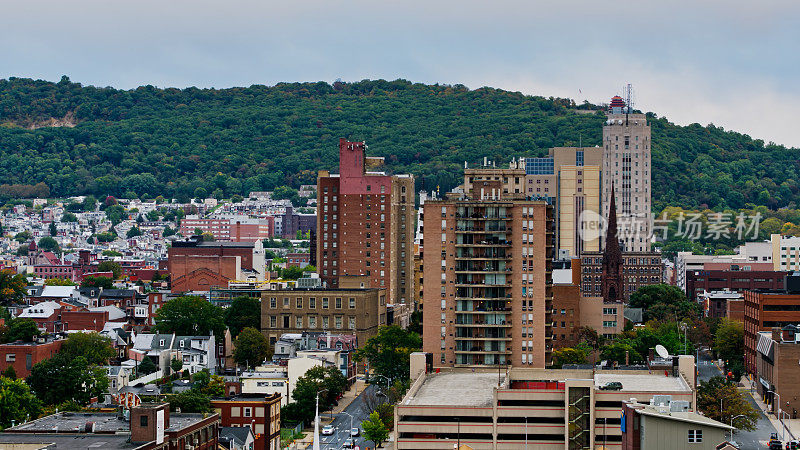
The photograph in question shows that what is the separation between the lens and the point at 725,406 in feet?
438

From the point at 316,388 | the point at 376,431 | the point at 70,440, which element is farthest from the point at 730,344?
the point at 70,440

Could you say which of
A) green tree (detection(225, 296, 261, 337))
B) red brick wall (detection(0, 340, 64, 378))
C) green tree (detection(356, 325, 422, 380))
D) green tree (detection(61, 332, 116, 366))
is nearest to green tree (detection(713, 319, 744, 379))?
green tree (detection(356, 325, 422, 380))

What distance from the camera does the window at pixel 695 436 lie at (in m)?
72.8

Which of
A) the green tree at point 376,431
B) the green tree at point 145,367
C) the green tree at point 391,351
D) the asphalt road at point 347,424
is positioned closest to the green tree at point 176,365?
the green tree at point 145,367

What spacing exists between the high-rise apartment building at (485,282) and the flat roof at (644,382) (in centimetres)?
2476

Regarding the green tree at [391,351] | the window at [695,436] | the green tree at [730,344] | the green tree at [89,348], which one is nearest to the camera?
the window at [695,436]

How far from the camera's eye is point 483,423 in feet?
336

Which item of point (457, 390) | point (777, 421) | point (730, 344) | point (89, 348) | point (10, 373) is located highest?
point (457, 390)

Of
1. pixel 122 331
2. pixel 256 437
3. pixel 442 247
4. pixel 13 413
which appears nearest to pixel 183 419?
pixel 256 437

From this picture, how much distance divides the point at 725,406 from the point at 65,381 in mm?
60675

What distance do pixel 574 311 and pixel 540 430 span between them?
92236mm

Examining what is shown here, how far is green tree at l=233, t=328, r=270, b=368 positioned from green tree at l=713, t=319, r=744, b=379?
53.1 metres

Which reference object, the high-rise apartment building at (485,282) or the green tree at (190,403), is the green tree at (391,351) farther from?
the green tree at (190,403)

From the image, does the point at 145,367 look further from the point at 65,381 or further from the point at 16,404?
the point at 16,404
